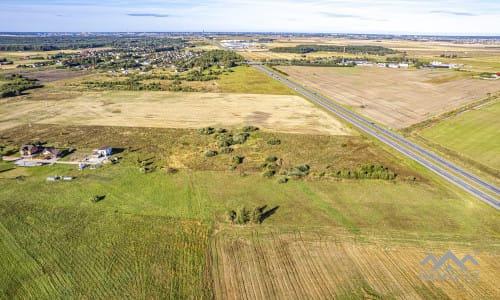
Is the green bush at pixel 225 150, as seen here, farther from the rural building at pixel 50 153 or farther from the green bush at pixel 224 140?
the rural building at pixel 50 153

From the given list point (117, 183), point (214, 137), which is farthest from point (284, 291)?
point (214, 137)

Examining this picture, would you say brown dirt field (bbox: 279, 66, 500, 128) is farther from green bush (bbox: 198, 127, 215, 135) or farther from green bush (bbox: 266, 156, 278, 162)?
green bush (bbox: 198, 127, 215, 135)

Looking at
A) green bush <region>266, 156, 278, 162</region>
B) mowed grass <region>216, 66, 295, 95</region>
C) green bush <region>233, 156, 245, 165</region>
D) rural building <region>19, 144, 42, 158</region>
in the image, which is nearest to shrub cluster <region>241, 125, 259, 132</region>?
green bush <region>233, 156, 245, 165</region>

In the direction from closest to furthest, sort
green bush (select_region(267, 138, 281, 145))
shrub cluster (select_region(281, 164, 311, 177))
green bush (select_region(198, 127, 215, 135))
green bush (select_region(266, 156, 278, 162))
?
shrub cluster (select_region(281, 164, 311, 177))
green bush (select_region(266, 156, 278, 162))
green bush (select_region(267, 138, 281, 145))
green bush (select_region(198, 127, 215, 135))

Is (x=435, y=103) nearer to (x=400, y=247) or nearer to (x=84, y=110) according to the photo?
(x=400, y=247)

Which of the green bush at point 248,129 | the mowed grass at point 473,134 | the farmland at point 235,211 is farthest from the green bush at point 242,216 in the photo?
the mowed grass at point 473,134

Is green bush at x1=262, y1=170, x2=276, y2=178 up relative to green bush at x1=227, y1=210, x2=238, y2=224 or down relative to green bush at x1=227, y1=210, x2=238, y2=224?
up

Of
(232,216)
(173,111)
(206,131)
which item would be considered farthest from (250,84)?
(232,216)
